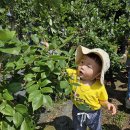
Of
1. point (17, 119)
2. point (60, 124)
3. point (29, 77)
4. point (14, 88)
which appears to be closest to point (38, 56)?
point (29, 77)

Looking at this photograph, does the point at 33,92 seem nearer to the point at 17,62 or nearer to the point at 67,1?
the point at 17,62

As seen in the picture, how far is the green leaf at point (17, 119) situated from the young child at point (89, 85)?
1.10 meters

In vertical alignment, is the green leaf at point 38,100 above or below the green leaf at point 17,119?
above

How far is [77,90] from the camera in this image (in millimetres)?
3393

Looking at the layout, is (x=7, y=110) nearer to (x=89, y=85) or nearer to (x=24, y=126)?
(x=24, y=126)

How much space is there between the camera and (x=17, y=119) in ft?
6.66

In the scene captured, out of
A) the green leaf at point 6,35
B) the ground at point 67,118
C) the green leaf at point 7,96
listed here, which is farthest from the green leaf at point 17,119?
the ground at point 67,118

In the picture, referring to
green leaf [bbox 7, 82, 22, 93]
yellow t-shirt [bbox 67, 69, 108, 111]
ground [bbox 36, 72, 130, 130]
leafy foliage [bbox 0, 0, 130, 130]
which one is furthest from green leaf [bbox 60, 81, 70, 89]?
ground [bbox 36, 72, 130, 130]

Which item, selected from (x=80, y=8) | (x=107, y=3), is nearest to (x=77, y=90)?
(x=80, y=8)

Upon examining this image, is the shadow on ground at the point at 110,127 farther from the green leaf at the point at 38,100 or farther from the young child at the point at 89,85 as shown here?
the green leaf at the point at 38,100

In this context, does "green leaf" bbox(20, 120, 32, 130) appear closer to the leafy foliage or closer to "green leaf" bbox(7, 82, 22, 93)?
the leafy foliage

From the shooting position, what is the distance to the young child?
324 cm

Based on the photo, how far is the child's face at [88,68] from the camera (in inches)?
128

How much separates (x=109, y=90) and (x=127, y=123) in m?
1.06
